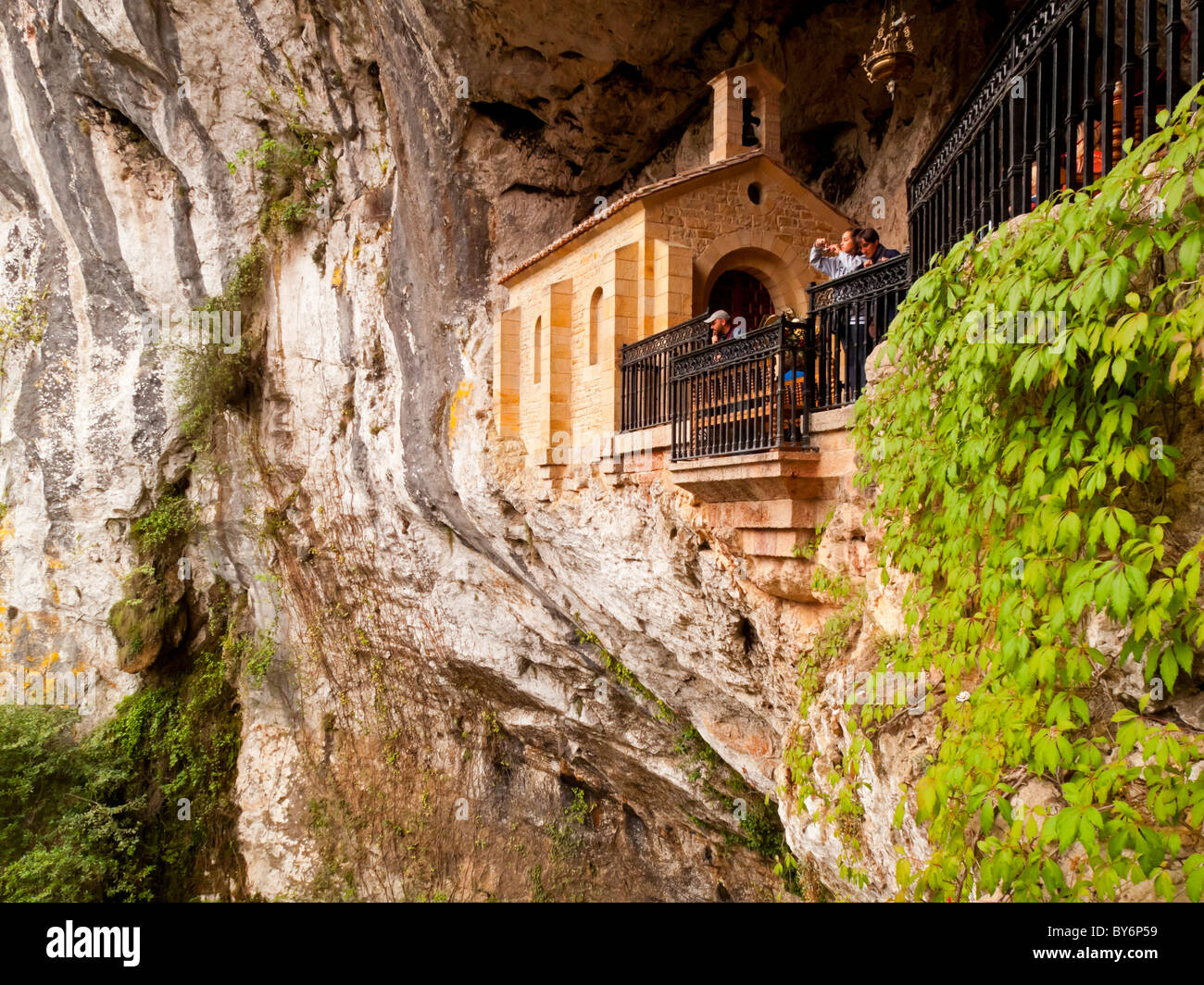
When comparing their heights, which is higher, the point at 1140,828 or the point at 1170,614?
the point at 1170,614

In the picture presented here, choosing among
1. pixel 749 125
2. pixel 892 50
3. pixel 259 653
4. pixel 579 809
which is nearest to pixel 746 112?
pixel 749 125

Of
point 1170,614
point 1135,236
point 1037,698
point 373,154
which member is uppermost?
point 373,154

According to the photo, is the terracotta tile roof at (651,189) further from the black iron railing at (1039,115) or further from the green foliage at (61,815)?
the green foliage at (61,815)

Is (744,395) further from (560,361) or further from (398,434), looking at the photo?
(398,434)

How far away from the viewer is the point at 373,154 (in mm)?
13383

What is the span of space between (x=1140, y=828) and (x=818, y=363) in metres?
4.11

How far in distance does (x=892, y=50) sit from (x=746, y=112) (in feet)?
11.0

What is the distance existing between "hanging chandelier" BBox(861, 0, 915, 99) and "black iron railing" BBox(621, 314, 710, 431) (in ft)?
A: 8.14

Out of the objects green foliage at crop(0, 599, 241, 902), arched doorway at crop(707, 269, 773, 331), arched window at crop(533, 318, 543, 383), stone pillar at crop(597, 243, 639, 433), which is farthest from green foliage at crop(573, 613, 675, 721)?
green foliage at crop(0, 599, 241, 902)

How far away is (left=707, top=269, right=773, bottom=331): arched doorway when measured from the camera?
32.3 feet

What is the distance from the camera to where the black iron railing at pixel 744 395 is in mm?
6113

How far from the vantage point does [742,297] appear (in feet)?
32.8

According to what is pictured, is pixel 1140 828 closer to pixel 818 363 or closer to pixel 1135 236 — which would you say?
pixel 1135 236
